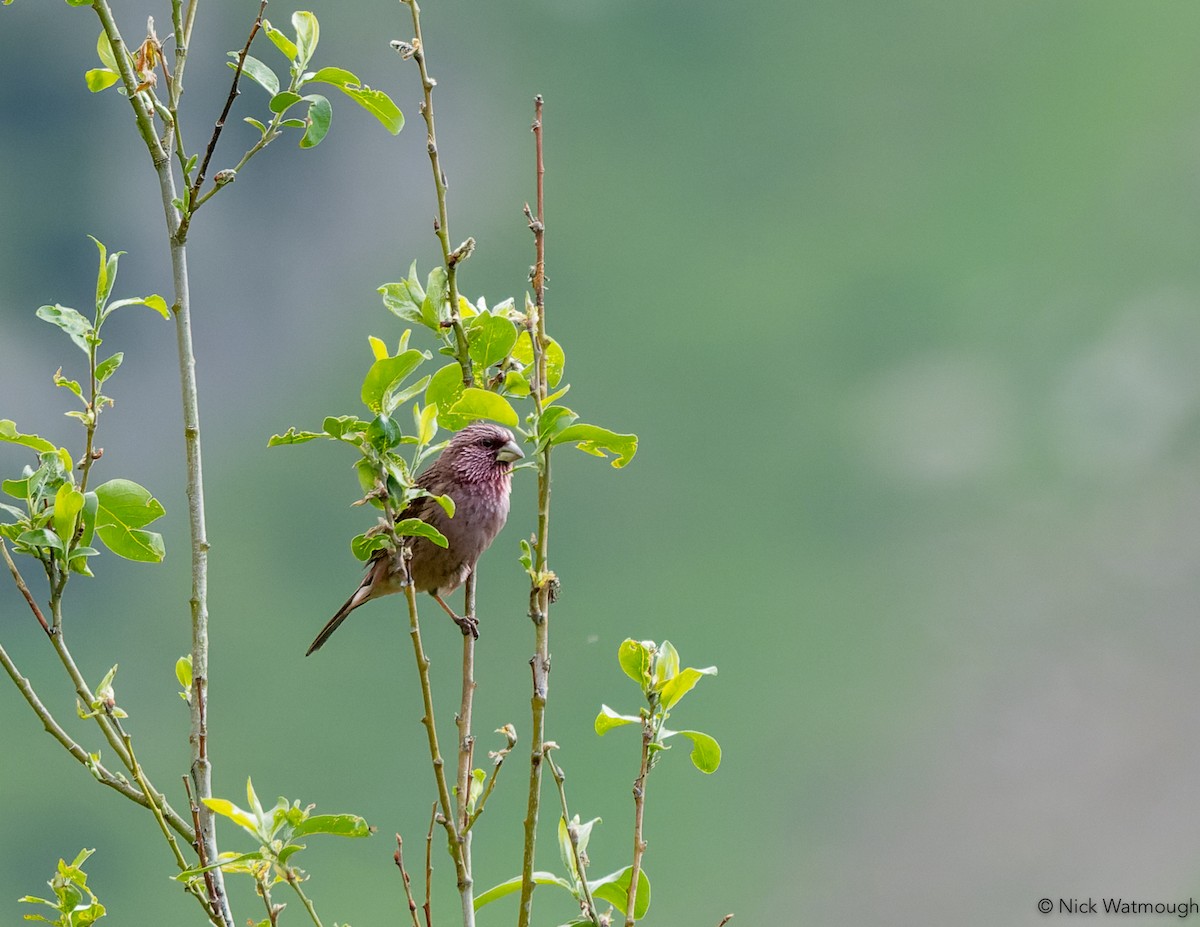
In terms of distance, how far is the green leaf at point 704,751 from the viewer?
1.38m

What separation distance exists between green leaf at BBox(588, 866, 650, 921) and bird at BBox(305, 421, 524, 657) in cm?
92

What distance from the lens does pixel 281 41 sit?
1468mm

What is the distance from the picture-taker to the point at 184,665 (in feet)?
4.86

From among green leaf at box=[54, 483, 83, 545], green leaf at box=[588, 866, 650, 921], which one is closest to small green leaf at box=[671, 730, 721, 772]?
green leaf at box=[588, 866, 650, 921]

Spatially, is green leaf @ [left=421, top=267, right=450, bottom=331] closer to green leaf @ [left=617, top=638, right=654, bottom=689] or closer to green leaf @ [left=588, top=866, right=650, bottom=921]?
green leaf @ [left=617, top=638, right=654, bottom=689]

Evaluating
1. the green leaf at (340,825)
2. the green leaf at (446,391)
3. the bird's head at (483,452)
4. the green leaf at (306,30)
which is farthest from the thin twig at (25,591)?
the bird's head at (483,452)

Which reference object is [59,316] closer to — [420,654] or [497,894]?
[420,654]

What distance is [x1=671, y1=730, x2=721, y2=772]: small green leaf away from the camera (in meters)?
1.38

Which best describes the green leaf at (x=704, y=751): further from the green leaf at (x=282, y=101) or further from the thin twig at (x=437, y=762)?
the green leaf at (x=282, y=101)

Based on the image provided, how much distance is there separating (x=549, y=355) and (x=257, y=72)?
1.56 ft

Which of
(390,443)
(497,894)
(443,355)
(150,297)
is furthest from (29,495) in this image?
(497,894)

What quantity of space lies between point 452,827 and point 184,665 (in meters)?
0.42

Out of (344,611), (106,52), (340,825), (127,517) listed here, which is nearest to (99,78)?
(106,52)

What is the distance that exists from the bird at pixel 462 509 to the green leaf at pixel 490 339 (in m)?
0.90
